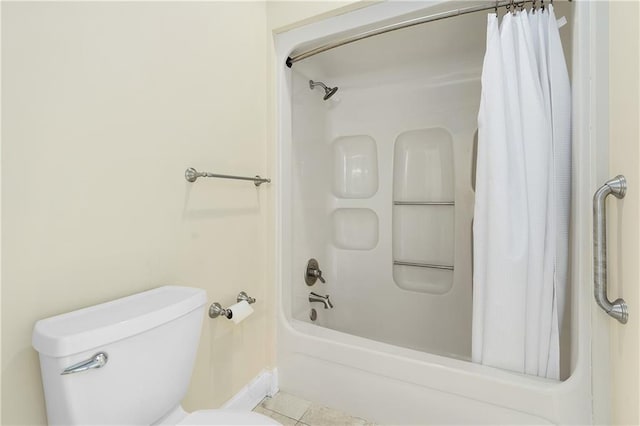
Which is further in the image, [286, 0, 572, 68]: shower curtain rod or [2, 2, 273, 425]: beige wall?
[286, 0, 572, 68]: shower curtain rod

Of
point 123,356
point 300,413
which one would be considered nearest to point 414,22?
point 123,356

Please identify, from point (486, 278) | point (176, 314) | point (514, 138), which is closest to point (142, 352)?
point (176, 314)

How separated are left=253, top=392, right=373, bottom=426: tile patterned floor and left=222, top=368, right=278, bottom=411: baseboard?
1.1 inches

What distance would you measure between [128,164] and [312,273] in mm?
1255

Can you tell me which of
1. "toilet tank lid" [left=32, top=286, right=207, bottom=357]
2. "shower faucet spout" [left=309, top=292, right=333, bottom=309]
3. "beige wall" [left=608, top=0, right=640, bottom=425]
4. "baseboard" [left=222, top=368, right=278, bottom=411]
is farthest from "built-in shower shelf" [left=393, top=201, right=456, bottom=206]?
"toilet tank lid" [left=32, top=286, right=207, bottom=357]

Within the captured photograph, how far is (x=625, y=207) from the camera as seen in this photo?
2.71 ft

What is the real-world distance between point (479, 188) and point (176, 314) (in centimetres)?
111

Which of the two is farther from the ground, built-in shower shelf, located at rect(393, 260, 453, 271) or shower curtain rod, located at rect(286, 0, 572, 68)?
shower curtain rod, located at rect(286, 0, 572, 68)

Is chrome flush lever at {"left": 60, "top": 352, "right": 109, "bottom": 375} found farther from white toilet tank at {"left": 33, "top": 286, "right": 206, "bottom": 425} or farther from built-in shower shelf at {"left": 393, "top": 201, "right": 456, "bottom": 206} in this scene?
built-in shower shelf at {"left": 393, "top": 201, "right": 456, "bottom": 206}

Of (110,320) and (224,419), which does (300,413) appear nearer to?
(224,419)

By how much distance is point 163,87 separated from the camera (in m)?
1.00

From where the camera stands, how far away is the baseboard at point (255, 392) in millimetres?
1303

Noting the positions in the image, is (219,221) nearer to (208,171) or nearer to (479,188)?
(208,171)

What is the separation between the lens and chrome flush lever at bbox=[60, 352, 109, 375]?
64 cm
